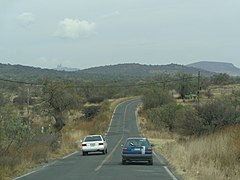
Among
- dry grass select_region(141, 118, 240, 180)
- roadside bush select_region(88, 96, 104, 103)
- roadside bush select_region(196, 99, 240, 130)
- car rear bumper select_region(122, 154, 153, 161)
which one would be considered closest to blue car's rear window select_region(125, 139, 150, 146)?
car rear bumper select_region(122, 154, 153, 161)

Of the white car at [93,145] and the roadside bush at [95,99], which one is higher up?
the roadside bush at [95,99]

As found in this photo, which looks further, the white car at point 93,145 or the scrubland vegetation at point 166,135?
the white car at point 93,145

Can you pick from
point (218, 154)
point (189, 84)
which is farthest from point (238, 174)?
point (189, 84)

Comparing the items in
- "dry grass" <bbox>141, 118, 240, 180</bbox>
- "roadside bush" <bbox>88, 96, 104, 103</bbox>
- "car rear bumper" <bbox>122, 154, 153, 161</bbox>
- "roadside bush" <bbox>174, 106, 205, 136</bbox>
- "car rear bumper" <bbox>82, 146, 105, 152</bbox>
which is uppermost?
"roadside bush" <bbox>88, 96, 104, 103</bbox>

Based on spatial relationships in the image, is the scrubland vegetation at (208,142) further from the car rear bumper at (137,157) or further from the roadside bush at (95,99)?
the roadside bush at (95,99)

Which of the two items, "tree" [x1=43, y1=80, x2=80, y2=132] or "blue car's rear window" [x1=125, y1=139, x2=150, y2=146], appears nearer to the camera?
"blue car's rear window" [x1=125, y1=139, x2=150, y2=146]

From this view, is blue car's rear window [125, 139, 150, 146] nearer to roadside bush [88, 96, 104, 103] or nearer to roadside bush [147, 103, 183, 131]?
roadside bush [147, 103, 183, 131]

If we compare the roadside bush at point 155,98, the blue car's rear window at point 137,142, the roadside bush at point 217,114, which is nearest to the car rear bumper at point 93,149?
the roadside bush at point 217,114

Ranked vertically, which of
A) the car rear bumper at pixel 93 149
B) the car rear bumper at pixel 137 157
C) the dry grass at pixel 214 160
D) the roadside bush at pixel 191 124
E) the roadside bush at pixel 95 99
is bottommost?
the car rear bumper at pixel 93 149

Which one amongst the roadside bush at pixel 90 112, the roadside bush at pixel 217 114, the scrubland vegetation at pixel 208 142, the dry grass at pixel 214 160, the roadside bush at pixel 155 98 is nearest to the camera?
the dry grass at pixel 214 160

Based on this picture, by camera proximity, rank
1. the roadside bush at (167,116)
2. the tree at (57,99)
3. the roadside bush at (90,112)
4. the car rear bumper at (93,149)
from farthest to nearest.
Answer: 1. the roadside bush at (90,112)
2. the roadside bush at (167,116)
3. the tree at (57,99)
4. the car rear bumper at (93,149)

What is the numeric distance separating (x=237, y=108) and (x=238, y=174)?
18.3 m

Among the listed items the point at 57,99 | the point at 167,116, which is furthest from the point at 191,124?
the point at 167,116

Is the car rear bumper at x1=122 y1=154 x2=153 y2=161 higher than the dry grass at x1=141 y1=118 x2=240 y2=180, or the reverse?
the dry grass at x1=141 y1=118 x2=240 y2=180
